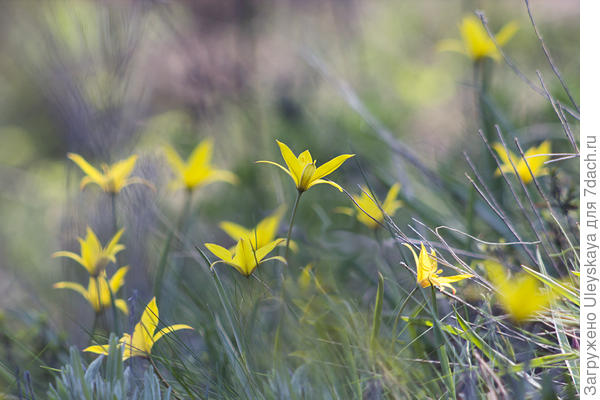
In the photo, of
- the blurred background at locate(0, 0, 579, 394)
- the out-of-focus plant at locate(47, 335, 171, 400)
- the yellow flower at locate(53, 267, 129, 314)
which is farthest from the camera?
the blurred background at locate(0, 0, 579, 394)

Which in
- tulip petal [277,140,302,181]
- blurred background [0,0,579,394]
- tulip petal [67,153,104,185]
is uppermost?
tulip petal [277,140,302,181]

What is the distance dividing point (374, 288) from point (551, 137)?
0.65 meters

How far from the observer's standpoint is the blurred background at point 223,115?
1.05m

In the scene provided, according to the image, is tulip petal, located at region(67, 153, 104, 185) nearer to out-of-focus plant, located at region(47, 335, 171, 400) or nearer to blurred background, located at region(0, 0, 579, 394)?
blurred background, located at region(0, 0, 579, 394)

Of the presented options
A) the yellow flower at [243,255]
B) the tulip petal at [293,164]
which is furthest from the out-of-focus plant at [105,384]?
the tulip petal at [293,164]

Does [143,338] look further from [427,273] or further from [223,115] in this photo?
[223,115]

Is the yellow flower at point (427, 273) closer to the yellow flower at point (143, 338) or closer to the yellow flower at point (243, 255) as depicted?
the yellow flower at point (243, 255)

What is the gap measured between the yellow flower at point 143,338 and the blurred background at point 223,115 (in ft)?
0.27

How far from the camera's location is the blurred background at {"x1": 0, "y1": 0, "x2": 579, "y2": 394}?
1.05 meters

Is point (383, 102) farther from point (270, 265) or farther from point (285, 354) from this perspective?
point (285, 354)

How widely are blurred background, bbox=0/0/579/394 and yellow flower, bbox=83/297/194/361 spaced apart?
0.08 m

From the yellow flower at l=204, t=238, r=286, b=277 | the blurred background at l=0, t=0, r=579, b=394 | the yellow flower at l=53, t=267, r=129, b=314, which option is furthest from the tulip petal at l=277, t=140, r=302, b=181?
the yellow flower at l=53, t=267, r=129, b=314

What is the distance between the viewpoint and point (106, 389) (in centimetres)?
57
